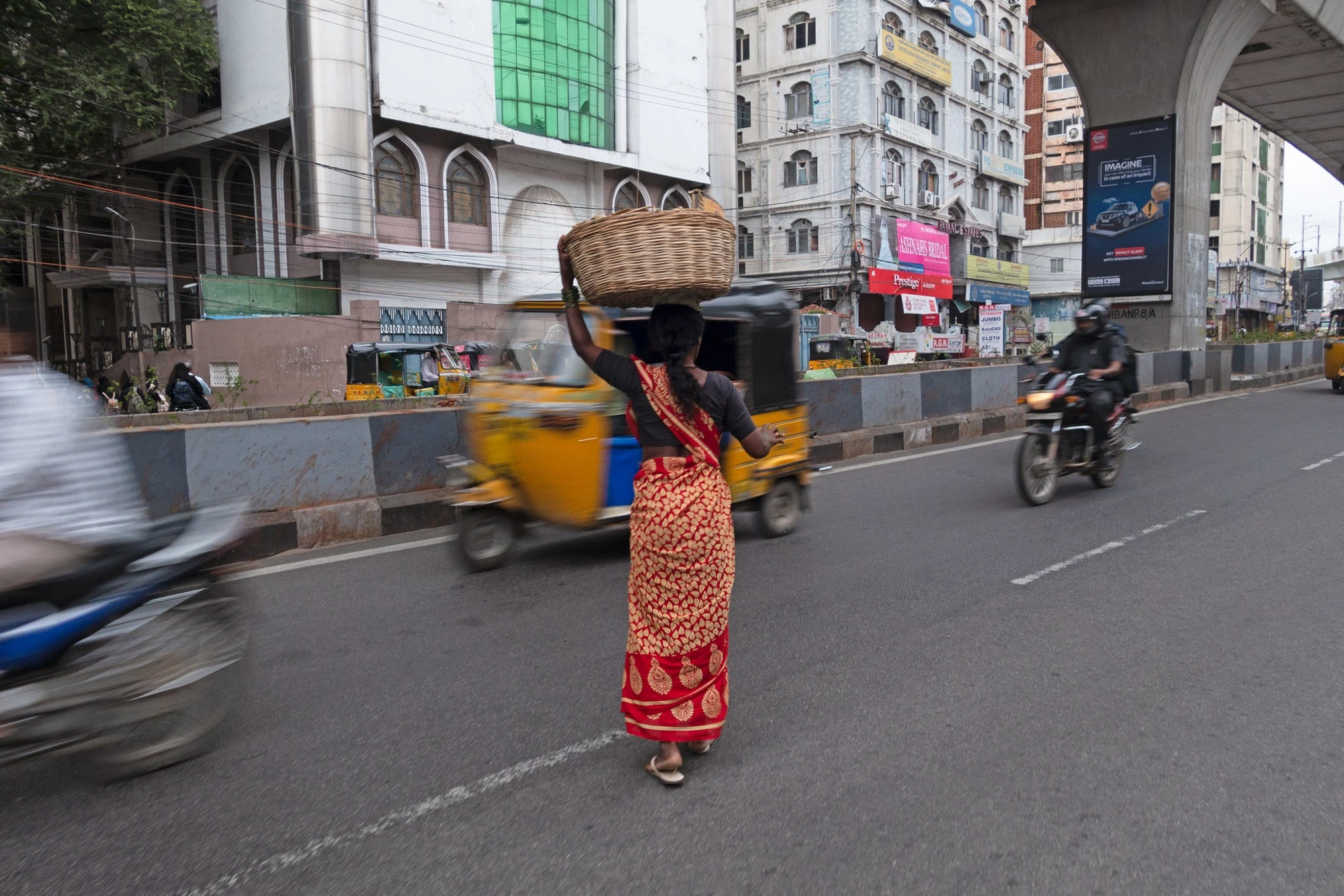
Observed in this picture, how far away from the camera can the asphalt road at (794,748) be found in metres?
2.68

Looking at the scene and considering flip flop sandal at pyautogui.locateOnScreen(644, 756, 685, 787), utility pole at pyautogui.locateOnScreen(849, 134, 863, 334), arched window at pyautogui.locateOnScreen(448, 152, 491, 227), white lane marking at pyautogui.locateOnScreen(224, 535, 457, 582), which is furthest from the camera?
utility pole at pyautogui.locateOnScreen(849, 134, 863, 334)

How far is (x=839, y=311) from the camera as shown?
138 ft

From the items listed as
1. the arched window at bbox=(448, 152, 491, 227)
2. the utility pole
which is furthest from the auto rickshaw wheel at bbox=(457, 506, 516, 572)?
the utility pole

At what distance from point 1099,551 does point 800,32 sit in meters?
41.3

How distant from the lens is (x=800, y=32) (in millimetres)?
43062

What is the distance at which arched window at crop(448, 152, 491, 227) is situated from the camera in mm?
29047

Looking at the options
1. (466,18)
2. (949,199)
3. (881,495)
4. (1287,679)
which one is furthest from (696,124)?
(1287,679)

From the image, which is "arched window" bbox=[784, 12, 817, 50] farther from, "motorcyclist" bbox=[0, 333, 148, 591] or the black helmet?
"motorcyclist" bbox=[0, 333, 148, 591]

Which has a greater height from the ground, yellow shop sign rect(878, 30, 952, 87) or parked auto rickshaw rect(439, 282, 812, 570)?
yellow shop sign rect(878, 30, 952, 87)

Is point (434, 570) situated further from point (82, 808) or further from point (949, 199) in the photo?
point (949, 199)

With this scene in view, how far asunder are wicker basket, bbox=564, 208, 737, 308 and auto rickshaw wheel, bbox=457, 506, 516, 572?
3077 mm

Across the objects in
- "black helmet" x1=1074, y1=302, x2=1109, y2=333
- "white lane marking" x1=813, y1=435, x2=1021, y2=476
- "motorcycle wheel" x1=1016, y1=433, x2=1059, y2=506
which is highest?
"black helmet" x1=1074, y1=302, x2=1109, y2=333

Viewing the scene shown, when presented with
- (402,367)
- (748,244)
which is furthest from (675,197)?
(402,367)

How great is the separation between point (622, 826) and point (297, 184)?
84.5ft
